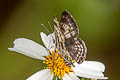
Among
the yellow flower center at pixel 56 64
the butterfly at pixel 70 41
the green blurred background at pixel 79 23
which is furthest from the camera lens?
the green blurred background at pixel 79 23

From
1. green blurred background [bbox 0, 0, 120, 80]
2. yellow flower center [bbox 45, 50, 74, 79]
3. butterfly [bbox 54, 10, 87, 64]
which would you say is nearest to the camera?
butterfly [bbox 54, 10, 87, 64]

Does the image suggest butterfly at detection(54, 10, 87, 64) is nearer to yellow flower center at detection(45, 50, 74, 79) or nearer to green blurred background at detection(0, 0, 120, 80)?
yellow flower center at detection(45, 50, 74, 79)

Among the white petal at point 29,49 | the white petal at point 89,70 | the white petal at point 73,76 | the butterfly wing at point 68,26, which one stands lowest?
the white petal at point 73,76

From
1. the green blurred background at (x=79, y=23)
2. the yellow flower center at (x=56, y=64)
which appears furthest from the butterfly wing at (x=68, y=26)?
the green blurred background at (x=79, y=23)

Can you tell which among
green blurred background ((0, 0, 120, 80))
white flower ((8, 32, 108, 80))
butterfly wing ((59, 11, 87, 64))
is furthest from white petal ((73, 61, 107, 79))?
green blurred background ((0, 0, 120, 80))

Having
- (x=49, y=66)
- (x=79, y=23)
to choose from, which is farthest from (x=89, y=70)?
(x=79, y=23)

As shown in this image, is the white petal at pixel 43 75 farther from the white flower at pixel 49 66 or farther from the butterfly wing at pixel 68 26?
the butterfly wing at pixel 68 26

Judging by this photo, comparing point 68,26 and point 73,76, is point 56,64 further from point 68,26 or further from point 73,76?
point 68,26
